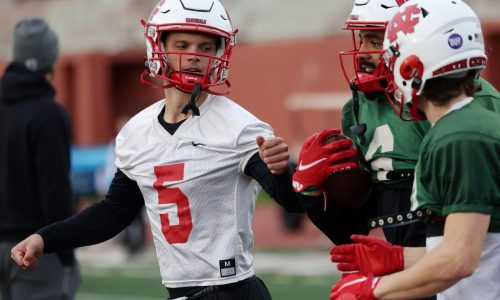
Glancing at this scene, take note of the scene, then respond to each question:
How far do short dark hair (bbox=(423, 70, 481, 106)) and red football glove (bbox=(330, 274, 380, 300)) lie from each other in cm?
55

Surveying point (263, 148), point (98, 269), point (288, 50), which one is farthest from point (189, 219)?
point (288, 50)

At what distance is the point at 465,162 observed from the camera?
129 inches

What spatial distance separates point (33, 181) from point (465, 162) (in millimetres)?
3056

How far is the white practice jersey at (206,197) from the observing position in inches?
167

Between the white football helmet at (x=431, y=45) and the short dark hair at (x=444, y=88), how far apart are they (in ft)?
0.06

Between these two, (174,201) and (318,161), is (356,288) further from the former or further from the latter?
(174,201)

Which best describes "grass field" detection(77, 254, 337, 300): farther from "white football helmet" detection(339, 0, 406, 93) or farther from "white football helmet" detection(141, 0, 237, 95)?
"white football helmet" detection(339, 0, 406, 93)

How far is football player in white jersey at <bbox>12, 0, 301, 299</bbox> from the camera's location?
4234mm

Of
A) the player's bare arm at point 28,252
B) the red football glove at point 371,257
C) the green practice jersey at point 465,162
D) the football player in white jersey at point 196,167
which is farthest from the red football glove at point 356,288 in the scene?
the player's bare arm at point 28,252

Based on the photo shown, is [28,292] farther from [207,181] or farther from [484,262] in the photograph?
[484,262]

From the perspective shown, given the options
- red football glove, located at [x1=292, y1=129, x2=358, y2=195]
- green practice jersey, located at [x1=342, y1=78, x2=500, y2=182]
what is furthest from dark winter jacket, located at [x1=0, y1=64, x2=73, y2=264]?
red football glove, located at [x1=292, y1=129, x2=358, y2=195]

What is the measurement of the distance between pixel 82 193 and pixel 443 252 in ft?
43.6

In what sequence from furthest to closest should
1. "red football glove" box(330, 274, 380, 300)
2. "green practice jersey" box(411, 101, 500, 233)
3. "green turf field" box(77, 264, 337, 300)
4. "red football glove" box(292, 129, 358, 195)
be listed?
"green turf field" box(77, 264, 337, 300)
"red football glove" box(292, 129, 358, 195)
"red football glove" box(330, 274, 380, 300)
"green practice jersey" box(411, 101, 500, 233)

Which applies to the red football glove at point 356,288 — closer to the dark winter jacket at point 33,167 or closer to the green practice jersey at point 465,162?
the green practice jersey at point 465,162
